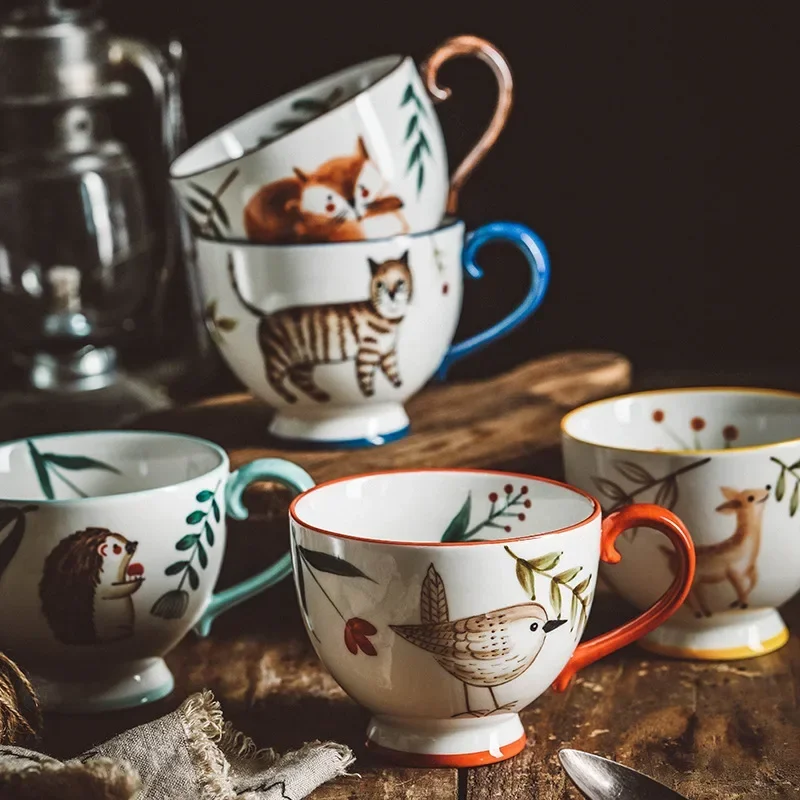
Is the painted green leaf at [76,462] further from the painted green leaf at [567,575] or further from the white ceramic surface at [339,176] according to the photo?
the painted green leaf at [567,575]

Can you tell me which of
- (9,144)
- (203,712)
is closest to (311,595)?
(203,712)

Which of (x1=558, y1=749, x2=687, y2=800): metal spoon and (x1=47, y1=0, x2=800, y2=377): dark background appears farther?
(x1=47, y1=0, x2=800, y2=377): dark background

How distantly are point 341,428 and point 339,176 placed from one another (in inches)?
6.2

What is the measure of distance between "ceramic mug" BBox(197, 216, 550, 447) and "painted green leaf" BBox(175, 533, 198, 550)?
0.58 feet

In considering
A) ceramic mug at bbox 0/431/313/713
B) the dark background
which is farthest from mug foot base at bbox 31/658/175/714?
the dark background

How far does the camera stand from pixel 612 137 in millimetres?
1173

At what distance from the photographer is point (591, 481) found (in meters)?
0.69

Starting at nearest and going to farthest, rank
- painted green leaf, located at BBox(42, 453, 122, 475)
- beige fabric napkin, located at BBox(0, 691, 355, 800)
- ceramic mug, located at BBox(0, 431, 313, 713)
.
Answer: beige fabric napkin, located at BBox(0, 691, 355, 800) → ceramic mug, located at BBox(0, 431, 313, 713) → painted green leaf, located at BBox(42, 453, 122, 475)

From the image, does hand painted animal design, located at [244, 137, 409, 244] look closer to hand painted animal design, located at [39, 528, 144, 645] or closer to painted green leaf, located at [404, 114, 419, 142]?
painted green leaf, located at [404, 114, 419, 142]

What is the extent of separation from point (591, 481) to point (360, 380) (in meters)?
0.17

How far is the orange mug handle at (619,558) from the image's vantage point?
0.58 metres

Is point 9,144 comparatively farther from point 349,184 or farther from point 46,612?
point 46,612

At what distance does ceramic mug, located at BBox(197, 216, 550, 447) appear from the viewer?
760 millimetres

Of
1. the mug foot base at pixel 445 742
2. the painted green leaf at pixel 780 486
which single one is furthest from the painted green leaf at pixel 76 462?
→ the painted green leaf at pixel 780 486
